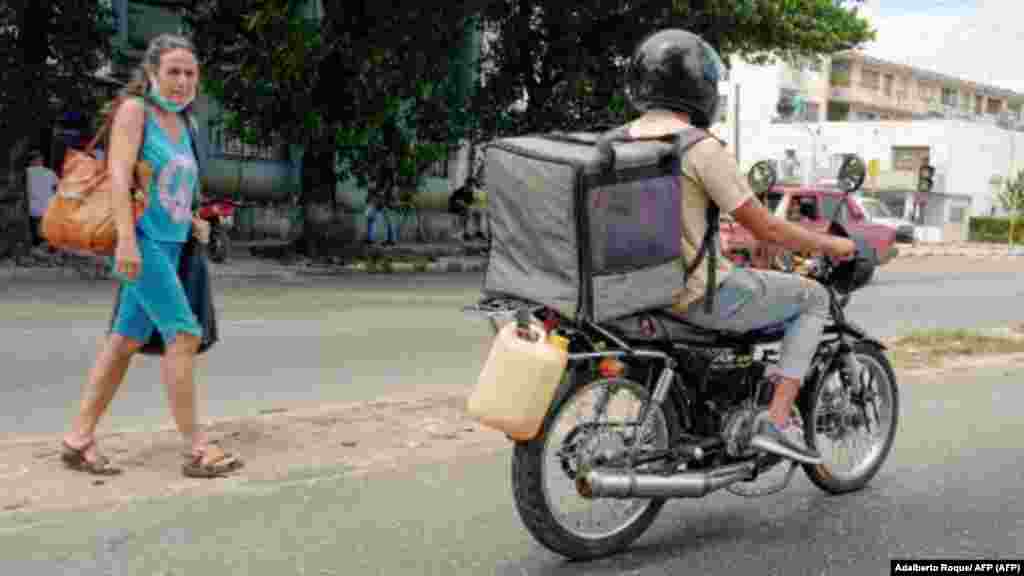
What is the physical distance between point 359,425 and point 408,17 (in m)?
13.0

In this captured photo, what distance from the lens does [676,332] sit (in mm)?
4078

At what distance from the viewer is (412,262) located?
2030 cm

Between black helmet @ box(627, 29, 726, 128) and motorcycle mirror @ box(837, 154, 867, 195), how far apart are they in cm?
81

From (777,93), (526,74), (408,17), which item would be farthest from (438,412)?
(777,93)

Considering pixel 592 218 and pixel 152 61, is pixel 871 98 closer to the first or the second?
pixel 152 61

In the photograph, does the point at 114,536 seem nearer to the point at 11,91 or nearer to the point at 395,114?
the point at 11,91

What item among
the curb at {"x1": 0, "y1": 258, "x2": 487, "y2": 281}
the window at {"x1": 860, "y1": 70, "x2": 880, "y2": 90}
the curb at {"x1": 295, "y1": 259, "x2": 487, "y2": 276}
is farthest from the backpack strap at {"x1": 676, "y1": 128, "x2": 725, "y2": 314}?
the window at {"x1": 860, "y1": 70, "x2": 880, "y2": 90}

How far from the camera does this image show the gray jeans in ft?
13.4

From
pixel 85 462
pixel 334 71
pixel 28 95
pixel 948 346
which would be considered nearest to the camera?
pixel 85 462

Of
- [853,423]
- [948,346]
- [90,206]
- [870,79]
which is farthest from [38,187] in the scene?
[870,79]

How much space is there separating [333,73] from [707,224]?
1488 cm

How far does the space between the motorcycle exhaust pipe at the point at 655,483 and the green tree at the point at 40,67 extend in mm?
14191

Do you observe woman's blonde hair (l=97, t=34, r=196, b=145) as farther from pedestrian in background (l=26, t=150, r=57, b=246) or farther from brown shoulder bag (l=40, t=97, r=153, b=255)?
pedestrian in background (l=26, t=150, r=57, b=246)

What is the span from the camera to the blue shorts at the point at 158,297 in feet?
15.1
